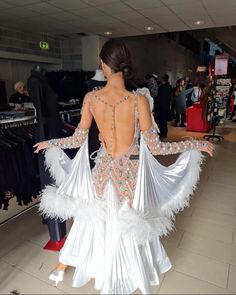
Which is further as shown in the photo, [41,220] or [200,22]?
[200,22]

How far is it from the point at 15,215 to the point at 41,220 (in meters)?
0.33

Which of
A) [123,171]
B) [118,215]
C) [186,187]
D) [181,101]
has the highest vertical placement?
[181,101]

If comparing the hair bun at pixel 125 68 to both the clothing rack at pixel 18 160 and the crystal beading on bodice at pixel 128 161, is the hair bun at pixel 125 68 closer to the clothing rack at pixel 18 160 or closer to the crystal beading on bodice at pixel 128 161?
the crystal beading on bodice at pixel 128 161

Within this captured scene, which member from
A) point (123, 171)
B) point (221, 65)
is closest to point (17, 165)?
point (123, 171)

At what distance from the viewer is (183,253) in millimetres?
2166

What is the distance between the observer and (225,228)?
100 inches

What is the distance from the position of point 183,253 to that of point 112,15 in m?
4.96

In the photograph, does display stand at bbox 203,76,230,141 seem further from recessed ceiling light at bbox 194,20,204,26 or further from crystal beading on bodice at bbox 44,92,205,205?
crystal beading on bodice at bbox 44,92,205,205

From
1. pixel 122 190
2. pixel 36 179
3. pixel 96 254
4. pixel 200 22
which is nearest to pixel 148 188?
pixel 122 190

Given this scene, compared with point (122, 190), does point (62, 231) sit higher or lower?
lower

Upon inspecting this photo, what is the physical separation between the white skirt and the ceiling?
3.92 metres

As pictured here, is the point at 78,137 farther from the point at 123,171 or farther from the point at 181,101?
the point at 181,101

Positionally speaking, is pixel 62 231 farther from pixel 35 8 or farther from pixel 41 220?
pixel 35 8

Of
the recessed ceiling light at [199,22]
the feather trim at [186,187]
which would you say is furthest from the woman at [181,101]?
the feather trim at [186,187]
